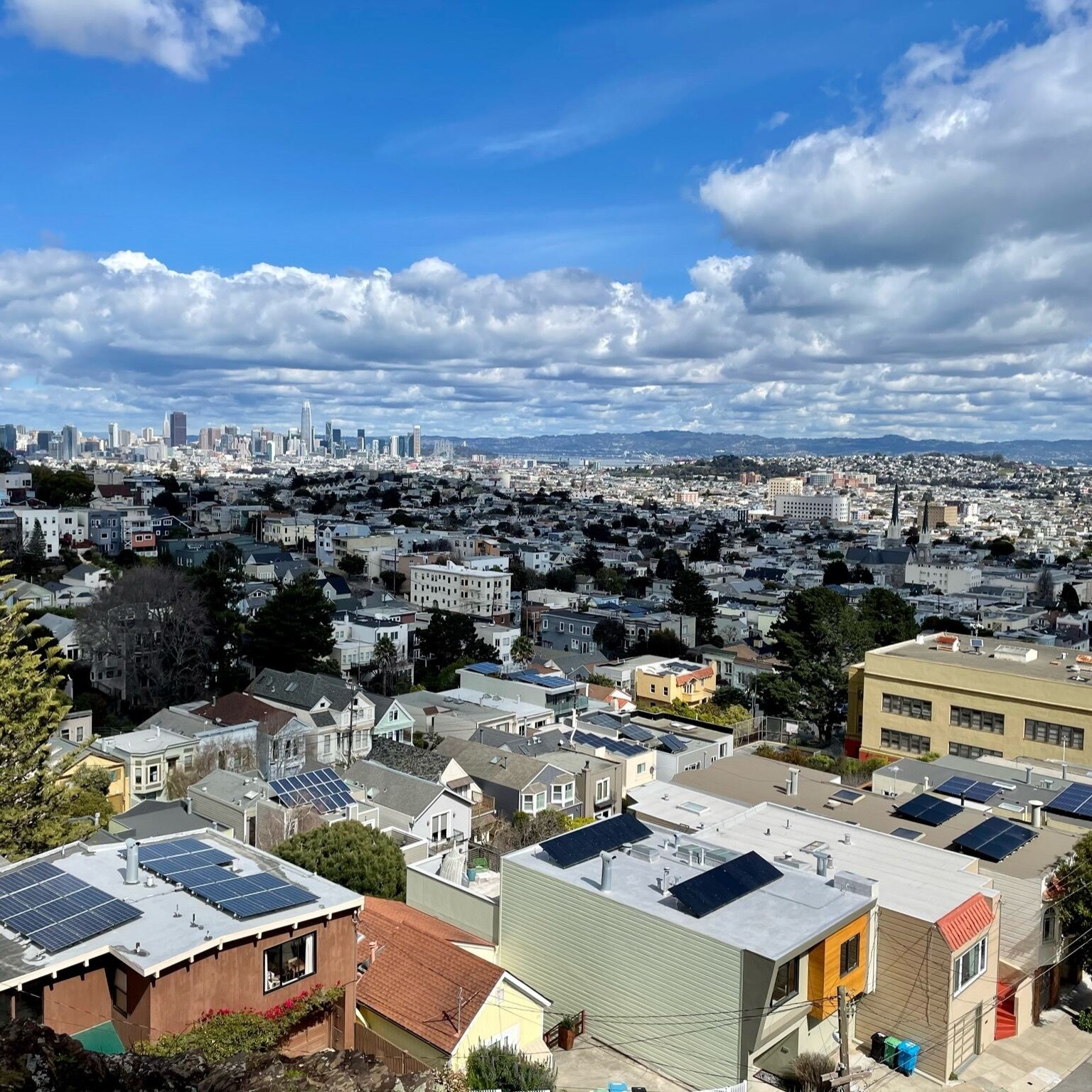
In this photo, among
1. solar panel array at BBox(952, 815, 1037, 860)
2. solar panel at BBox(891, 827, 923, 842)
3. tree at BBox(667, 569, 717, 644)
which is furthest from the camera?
tree at BBox(667, 569, 717, 644)

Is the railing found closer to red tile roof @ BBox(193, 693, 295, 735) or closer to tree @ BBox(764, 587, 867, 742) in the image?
red tile roof @ BBox(193, 693, 295, 735)

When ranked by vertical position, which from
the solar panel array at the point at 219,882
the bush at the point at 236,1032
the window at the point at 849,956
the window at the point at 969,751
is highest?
the solar panel array at the point at 219,882

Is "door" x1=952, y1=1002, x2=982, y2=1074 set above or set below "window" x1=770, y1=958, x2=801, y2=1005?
below

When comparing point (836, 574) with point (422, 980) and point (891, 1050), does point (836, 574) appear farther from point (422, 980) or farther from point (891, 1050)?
point (422, 980)

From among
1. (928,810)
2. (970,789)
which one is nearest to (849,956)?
(928,810)

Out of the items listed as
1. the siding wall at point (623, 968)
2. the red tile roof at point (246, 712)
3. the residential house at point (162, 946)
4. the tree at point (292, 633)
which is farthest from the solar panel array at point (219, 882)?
the tree at point (292, 633)

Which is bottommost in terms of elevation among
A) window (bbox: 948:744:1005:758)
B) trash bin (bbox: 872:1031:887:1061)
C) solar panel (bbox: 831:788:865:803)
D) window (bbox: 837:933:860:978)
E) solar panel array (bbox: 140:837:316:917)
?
window (bbox: 948:744:1005:758)

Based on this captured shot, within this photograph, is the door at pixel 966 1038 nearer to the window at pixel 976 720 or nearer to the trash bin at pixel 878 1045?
the trash bin at pixel 878 1045

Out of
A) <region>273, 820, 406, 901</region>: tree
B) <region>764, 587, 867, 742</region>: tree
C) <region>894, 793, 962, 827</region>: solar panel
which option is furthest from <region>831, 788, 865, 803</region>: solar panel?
<region>764, 587, 867, 742</region>: tree
